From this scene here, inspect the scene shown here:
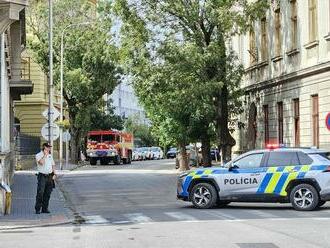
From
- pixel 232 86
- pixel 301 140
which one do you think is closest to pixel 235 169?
pixel 301 140

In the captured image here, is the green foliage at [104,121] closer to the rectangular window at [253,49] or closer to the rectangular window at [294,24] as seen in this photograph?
the rectangular window at [253,49]

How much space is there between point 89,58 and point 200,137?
19.9 m

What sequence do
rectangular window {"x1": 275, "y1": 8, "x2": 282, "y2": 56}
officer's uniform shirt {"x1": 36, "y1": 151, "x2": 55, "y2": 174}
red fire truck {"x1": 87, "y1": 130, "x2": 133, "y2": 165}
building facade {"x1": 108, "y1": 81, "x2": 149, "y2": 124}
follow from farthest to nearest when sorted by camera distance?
1. building facade {"x1": 108, "y1": 81, "x2": 149, "y2": 124}
2. red fire truck {"x1": 87, "y1": 130, "x2": 133, "y2": 165}
3. rectangular window {"x1": 275, "y1": 8, "x2": 282, "y2": 56}
4. officer's uniform shirt {"x1": 36, "y1": 151, "x2": 55, "y2": 174}

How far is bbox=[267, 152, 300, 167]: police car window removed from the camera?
18.5m

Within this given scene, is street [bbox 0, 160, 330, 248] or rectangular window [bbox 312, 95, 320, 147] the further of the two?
rectangular window [bbox 312, 95, 320, 147]

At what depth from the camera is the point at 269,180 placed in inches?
729

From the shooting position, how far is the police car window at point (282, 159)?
18500 mm

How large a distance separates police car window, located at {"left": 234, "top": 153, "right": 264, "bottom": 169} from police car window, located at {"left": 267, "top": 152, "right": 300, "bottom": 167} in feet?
0.86

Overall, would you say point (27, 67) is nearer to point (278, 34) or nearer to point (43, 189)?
point (278, 34)

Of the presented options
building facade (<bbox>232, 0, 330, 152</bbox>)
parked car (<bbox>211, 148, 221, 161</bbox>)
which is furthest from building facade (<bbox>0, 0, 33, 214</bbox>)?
parked car (<bbox>211, 148, 221, 161</bbox>)

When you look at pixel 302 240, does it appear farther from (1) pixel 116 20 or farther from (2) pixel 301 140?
(1) pixel 116 20

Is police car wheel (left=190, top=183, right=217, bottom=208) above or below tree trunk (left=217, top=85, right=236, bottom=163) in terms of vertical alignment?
below

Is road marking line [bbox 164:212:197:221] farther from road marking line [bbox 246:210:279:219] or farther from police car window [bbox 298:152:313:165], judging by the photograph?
police car window [bbox 298:152:313:165]

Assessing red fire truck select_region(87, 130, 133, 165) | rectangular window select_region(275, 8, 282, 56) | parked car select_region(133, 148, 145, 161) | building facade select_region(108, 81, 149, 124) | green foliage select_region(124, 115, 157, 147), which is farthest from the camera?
building facade select_region(108, 81, 149, 124)
